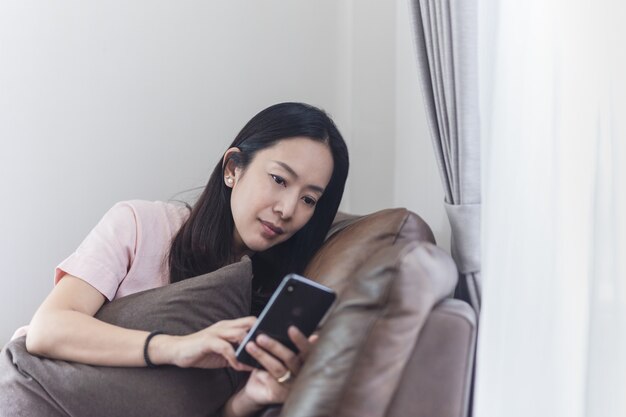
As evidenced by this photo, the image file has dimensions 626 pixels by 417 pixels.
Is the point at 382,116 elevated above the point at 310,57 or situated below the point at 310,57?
below

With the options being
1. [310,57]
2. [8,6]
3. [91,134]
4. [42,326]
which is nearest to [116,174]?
[91,134]

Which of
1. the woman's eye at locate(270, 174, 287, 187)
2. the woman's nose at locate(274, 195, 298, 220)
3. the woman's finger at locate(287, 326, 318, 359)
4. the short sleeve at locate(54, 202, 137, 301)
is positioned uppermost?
the woman's eye at locate(270, 174, 287, 187)

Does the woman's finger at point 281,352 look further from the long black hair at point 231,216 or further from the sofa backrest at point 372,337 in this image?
the long black hair at point 231,216

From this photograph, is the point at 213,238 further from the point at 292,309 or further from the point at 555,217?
the point at 555,217

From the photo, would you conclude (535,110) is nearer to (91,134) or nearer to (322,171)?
(322,171)

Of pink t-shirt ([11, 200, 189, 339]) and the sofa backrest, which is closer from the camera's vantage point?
the sofa backrest

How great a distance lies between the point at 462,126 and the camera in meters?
1.35

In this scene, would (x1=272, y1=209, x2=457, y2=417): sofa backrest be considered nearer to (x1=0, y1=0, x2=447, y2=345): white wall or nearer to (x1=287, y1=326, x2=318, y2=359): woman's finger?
(x1=287, y1=326, x2=318, y2=359): woman's finger

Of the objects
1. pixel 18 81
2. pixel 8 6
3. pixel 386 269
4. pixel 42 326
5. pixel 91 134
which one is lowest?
pixel 42 326

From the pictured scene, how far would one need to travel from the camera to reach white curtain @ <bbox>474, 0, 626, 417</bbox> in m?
1.08

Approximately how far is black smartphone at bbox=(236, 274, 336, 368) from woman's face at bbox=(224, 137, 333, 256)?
1.57ft

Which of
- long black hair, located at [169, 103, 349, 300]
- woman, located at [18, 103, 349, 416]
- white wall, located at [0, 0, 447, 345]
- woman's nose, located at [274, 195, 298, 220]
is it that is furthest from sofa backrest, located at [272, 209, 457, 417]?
white wall, located at [0, 0, 447, 345]

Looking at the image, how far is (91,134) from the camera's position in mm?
2080

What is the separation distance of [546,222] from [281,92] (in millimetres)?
1236
